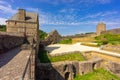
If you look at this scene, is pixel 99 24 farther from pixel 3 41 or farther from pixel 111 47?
pixel 3 41

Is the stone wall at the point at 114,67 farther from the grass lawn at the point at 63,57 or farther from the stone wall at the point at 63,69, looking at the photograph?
the grass lawn at the point at 63,57

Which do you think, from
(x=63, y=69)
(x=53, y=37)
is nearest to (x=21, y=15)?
(x=63, y=69)

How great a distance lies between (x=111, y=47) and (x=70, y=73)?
11.5m

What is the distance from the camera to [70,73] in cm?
1605

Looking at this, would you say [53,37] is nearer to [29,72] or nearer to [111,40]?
[111,40]

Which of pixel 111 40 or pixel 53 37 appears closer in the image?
pixel 111 40

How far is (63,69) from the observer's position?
51.9ft

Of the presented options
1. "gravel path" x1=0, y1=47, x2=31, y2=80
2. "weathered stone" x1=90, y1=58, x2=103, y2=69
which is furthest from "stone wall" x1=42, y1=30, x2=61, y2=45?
"gravel path" x1=0, y1=47, x2=31, y2=80

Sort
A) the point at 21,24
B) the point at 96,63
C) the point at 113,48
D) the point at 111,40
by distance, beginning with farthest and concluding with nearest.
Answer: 1. the point at 111,40
2. the point at 21,24
3. the point at 113,48
4. the point at 96,63

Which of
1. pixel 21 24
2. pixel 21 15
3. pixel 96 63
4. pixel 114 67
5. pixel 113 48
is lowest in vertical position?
pixel 114 67

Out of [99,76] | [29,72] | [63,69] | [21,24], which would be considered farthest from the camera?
[21,24]

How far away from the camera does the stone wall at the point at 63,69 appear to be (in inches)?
592

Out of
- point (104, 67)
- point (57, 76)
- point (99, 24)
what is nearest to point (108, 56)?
point (104, 67)

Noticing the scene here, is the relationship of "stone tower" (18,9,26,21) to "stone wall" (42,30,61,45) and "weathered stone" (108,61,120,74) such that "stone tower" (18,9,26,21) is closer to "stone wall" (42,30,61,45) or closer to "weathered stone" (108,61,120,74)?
"weathered stone" (108,61,120,74)
